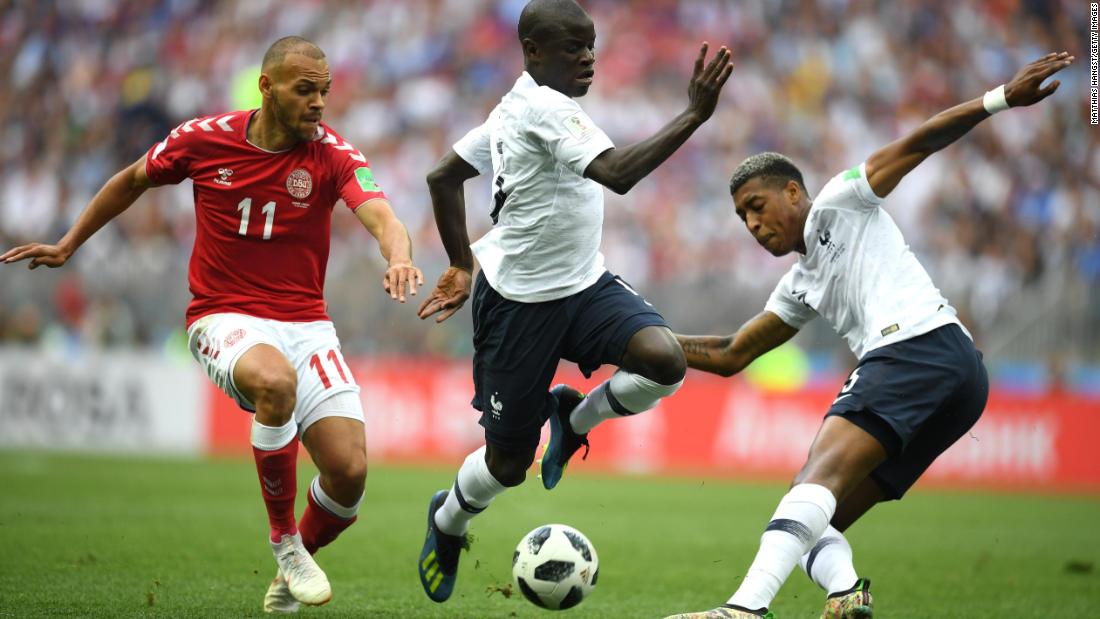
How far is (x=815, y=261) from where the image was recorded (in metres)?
5.93

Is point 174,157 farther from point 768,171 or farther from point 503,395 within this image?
point 768,171

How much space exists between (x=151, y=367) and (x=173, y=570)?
456 inches

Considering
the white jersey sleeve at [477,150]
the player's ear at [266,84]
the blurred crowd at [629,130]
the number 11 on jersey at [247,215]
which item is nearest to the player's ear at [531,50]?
the white jersey sleeve at [477,150]

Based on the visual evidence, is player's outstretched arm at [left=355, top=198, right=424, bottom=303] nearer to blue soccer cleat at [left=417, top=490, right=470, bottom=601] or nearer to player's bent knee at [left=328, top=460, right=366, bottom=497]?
player's bent knee at [left=328, top=460, right=366, bottom=497]

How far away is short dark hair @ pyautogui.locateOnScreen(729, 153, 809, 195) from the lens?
589 cm

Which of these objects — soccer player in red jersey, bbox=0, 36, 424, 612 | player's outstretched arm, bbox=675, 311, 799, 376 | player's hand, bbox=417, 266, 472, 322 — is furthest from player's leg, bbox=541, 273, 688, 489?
soccer player in red jersey, bbox=0, 36, 424, 612

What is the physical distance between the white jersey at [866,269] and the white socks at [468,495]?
6.52ft

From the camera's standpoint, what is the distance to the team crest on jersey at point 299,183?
255 inches

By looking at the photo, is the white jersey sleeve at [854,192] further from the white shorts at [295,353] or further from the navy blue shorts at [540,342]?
the white shorts at [295,353]

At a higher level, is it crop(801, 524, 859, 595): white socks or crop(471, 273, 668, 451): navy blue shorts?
crop(471, 273, 668, 451): navy blue shorts

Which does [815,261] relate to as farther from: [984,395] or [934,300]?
[984,395]

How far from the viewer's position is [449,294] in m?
6.27

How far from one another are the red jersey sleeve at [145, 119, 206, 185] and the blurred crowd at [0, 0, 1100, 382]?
1067 centimetres

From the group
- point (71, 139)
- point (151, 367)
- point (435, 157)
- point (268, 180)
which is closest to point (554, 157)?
point (268, 180)
